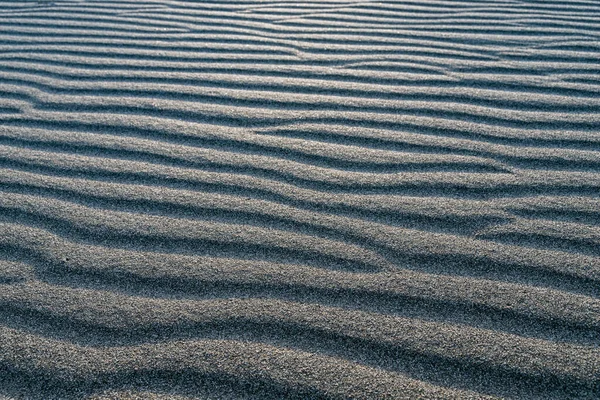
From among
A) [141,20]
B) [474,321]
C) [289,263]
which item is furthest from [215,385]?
[141,20]

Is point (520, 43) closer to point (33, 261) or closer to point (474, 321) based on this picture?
point (474, 321)

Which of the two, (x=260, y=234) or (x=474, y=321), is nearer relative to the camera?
(x=474, y=321)

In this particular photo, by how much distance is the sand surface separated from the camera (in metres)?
1.26

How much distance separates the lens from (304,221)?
1.71m

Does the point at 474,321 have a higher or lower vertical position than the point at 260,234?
lower

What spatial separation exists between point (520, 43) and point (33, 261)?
2787mm

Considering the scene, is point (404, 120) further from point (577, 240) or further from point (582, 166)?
point (577, 240)

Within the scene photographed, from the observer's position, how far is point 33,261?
158 cm

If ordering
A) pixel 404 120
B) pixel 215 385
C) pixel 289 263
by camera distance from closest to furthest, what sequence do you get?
pixel 215 385
pixel 289 263
pixel 404 120

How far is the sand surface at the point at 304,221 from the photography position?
1.26 m

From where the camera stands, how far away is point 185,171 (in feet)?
6.48

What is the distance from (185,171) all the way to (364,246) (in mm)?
772

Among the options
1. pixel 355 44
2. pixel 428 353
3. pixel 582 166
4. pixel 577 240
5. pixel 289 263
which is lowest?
pixel 428 353

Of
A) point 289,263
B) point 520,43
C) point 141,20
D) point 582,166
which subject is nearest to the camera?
point 289,263
